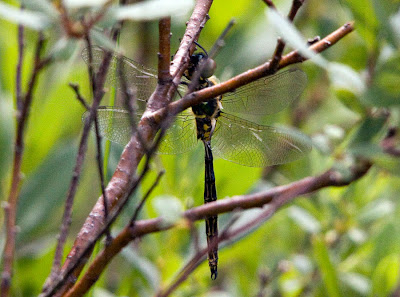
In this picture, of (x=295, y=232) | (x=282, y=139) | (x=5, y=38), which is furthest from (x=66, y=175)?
(x=295, y=232)

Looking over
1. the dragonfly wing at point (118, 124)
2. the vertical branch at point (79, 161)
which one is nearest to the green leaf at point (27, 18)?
the vertical branch at point (79, 161)

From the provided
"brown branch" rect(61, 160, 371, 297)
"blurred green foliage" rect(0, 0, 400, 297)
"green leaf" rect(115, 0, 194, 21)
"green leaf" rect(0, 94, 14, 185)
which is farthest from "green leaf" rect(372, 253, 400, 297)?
"green leaf" rect(0, 94, 14, 185)

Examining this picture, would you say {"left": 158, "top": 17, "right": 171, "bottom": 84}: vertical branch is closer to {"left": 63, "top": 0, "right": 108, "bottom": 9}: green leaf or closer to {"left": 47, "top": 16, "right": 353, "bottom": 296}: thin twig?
{"left": 47, "top": 16, "right": 353, "bottom": 296}: thin twig

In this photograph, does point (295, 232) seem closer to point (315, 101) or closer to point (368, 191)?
A: point (368, 191)

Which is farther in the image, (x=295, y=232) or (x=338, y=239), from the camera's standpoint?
(x=295, y=232)

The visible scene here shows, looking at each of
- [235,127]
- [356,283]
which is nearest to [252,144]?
[235,127]

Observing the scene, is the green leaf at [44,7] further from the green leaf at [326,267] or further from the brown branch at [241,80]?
the green leaf at [326,267]

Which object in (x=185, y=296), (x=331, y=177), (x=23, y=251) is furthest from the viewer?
(x=23, y=251)
